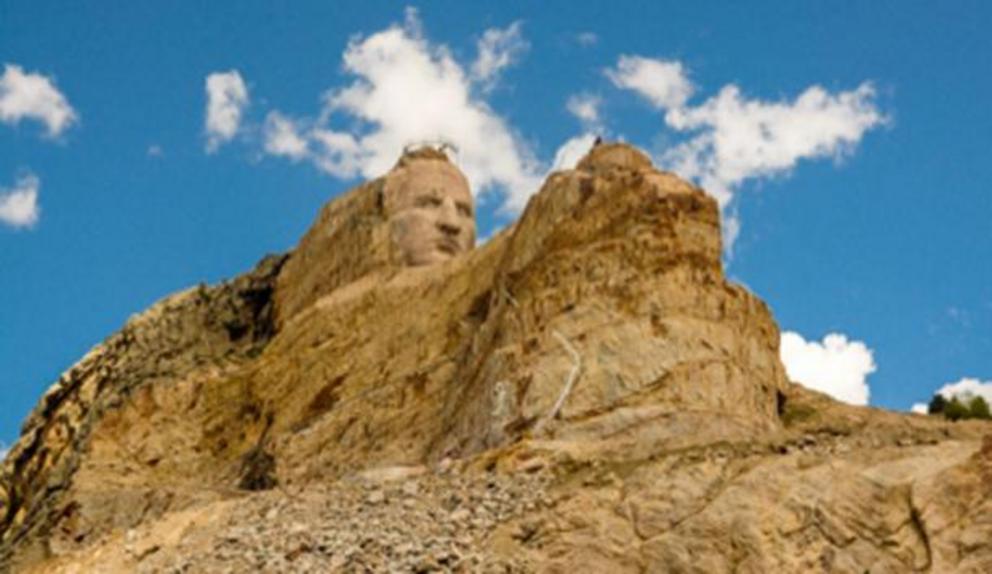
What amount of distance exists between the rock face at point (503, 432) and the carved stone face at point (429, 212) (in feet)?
1.13

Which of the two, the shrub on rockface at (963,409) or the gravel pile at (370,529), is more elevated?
the shrub on rockface at (963,409)

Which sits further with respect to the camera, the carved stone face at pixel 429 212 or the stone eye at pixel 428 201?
the stone eye at pixel 428 201

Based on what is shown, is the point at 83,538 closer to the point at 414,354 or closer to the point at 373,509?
the point at 414,354

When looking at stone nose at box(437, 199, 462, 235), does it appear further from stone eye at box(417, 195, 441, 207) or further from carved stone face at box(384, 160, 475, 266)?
stone eye at box(417, 195, 441, 207)

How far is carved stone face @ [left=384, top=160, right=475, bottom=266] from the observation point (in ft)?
132

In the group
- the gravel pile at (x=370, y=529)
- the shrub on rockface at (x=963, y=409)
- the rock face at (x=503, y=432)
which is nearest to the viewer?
the rock face at (x=503, y=432)

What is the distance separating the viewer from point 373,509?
26.2 meters

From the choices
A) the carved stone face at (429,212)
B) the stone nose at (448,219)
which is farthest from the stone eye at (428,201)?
the stone nose at (448,219)

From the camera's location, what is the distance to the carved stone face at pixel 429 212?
1581 inches

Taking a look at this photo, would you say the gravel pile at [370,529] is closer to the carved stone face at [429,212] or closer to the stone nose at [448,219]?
the carved stone face at [429,212]

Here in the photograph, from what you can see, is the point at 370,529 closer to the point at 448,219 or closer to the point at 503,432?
the point at 503,432

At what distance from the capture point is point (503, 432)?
2864 centimetres

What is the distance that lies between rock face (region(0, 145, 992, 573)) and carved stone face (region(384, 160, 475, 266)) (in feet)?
1.13

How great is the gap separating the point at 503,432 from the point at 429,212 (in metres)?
12.6
